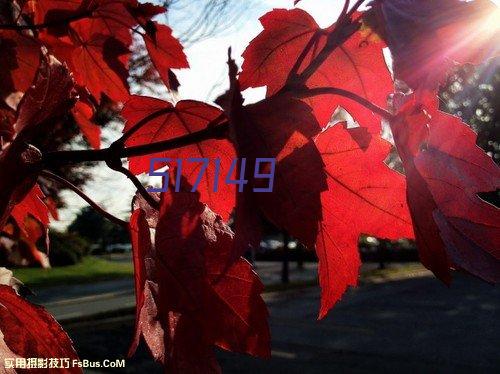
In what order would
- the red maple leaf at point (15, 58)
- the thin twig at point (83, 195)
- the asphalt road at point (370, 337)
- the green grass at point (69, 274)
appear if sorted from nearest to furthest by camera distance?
1. the thin twig at point (83, 195)
2. the red maple leaf at point (15, 58)
3. the asphalt road at point (370, 337)
4. the green grass at point (69, 274)

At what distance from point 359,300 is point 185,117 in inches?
317

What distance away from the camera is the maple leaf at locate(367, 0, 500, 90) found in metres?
0.24

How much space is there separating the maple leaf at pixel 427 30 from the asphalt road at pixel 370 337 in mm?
4398

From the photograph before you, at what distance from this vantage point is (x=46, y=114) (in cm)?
33

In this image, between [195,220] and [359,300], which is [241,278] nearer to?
[195,220]

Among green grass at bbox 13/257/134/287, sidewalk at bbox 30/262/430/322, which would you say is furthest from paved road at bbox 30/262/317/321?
green grass at bbox 13/257/134/287

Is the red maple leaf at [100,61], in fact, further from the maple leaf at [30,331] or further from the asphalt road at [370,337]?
the asphalt road at [370,337]

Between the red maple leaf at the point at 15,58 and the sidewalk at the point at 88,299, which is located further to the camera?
the sidewalk at the point at 88,299

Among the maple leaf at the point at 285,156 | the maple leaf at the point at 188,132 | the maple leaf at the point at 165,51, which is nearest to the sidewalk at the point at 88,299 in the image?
the maple leaf at the point at 165,51

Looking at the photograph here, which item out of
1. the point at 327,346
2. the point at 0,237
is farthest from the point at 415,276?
the point at 0,237

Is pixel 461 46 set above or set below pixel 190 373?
above

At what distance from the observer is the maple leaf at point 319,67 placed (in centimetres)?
38

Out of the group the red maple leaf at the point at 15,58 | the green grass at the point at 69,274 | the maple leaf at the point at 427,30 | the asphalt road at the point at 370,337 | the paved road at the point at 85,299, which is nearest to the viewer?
the maple leaf at the point at 427,30

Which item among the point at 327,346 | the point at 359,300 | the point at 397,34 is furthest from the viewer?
the point at 359,300
